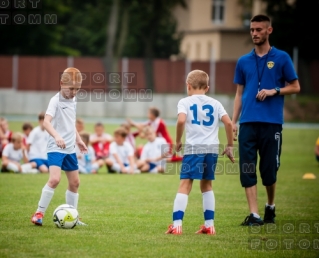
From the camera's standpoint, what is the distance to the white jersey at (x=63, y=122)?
361 inches

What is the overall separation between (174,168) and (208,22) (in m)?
50.6

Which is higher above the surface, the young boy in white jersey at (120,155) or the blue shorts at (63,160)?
the blue shorts at (63,160)

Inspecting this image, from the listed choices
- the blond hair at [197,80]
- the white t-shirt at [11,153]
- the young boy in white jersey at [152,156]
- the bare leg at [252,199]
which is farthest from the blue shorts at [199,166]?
the young boy in white jersey at [152,156]

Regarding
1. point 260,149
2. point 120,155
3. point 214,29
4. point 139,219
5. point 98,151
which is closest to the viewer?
point 260,149

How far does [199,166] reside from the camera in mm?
8555

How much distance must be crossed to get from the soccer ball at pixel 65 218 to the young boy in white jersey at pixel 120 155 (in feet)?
28.2

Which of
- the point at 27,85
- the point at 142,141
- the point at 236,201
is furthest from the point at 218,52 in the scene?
the point at 236,201

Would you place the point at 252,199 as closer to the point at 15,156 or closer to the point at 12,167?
the point at 12,167

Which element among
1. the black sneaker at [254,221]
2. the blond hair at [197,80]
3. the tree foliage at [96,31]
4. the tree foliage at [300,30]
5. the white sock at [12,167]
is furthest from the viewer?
the tree foliage at [96,31]

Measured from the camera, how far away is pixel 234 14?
68500 millimetres

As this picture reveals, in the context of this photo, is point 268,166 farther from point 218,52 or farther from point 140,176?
point 218,52

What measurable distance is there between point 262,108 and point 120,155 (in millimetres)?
8829

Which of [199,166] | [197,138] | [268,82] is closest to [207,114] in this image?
[197,138]

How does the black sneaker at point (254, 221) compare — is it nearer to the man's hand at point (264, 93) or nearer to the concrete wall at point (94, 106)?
the man's hand at point (264, 93)
